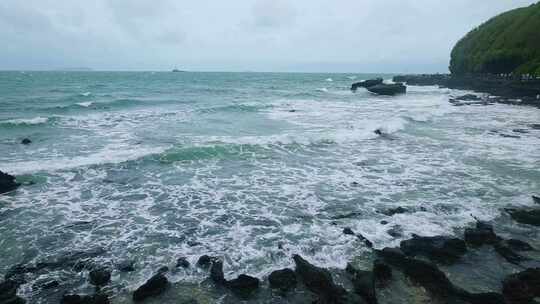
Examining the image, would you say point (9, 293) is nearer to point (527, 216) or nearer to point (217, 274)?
point (217, 274)

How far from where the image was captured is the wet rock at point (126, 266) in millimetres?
8008

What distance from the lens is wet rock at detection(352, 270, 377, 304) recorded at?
6.73 m

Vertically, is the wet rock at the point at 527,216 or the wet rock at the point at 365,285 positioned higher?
the wet rock at the point at 527,216

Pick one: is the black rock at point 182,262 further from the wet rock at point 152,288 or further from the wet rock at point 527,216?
the wet rock at point 527,216

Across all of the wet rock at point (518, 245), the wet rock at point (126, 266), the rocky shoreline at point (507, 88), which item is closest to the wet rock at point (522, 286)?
the wet rock at point (518, 245)

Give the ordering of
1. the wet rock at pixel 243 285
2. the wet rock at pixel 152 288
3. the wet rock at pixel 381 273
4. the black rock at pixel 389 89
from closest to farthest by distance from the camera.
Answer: the wet rock at pixel 152 288, the wet rock at pixel 243 285, the wet rock at pixel 381 273, the black rock at pixel 389 89

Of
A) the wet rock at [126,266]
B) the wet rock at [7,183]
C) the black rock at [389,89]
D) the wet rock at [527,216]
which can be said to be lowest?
the wet rock at [126,266]

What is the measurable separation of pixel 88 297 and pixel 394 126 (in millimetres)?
24068

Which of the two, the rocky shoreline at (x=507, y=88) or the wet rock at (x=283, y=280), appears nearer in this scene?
the wet rock at (x=283, y=280)

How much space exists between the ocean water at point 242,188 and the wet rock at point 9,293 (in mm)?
213

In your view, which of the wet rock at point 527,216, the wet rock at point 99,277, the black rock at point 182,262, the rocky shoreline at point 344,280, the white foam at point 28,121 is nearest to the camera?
the rocky shoreline at point 344,280

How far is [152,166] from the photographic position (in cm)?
1636

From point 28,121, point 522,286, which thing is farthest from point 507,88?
point 28,121

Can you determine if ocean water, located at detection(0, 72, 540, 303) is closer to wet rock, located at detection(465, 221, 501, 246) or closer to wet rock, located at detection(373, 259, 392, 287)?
wet rock, located at detection(465, 221, 501, 246)
